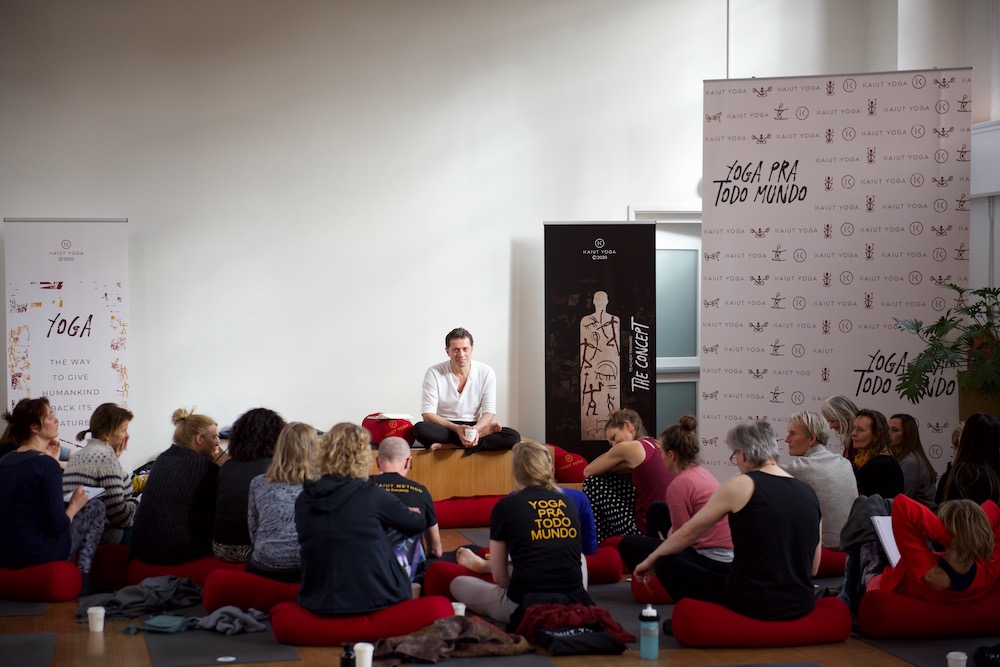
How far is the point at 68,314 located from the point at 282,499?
12.3 ft

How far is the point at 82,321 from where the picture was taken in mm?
7789

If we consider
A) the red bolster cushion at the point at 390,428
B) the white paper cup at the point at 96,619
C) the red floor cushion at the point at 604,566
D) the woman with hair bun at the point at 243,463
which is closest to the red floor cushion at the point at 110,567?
the woman with hair bun at the point at 243,463

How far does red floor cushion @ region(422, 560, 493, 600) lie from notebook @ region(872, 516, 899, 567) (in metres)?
1.74

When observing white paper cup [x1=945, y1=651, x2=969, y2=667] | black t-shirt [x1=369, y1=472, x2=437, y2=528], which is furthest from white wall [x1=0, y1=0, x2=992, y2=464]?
white paper cup [x1=945, y1=651, x2=969, y2=667]

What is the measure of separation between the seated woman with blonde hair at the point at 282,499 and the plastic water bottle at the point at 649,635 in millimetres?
1509

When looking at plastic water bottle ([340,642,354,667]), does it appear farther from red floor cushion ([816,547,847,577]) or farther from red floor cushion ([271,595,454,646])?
red floor cushion ([816,547,847,577])

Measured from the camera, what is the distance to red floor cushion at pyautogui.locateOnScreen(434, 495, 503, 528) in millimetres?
7297

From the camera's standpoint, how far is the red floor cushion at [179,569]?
5281 mm

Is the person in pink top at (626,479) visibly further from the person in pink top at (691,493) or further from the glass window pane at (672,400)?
the glass window pane at (672,400)

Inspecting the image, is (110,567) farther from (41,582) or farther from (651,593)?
(651,593)

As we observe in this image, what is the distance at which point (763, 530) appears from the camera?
4.26 m

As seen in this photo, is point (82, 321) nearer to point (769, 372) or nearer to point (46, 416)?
point (46, 416)

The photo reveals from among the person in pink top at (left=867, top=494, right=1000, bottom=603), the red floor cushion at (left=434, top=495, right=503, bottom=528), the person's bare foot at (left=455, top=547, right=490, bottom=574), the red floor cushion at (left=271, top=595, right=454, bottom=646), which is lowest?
the red floor cushion at (left=434, top=495, right=503, bottom=528)

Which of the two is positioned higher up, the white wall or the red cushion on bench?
the white wall
